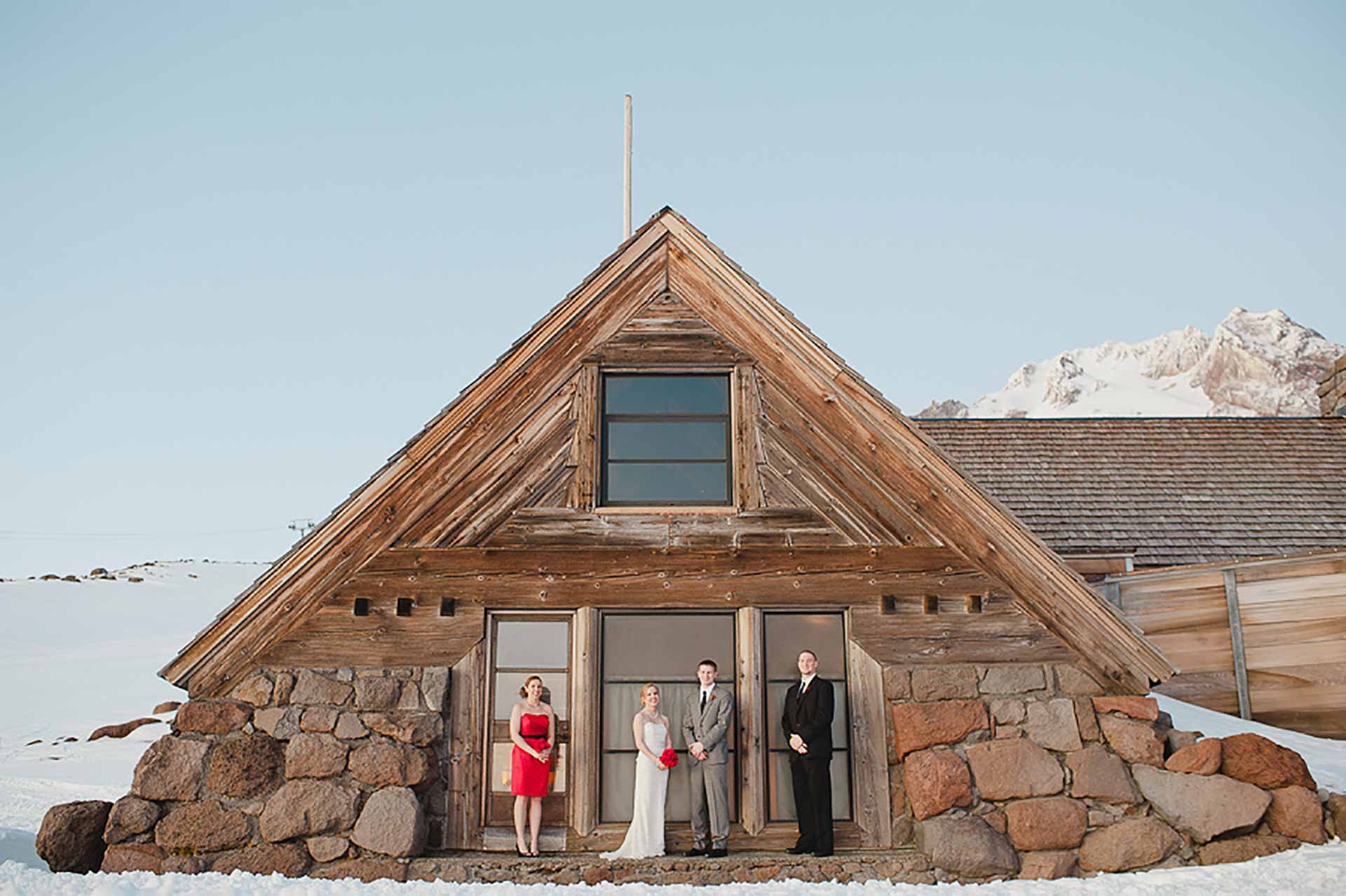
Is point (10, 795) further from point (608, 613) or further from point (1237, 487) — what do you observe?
point (1237, 487)

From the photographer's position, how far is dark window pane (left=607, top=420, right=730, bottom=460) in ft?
28.6

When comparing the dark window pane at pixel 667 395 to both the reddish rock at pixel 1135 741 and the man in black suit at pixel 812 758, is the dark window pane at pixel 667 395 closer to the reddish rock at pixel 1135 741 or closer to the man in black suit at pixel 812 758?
the man in black suit at pixel 812 758

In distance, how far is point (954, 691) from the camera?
7941 mm

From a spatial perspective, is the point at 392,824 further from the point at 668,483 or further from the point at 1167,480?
the point at 1167,480

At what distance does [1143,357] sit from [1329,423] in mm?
76545

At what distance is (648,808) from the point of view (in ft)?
25.6

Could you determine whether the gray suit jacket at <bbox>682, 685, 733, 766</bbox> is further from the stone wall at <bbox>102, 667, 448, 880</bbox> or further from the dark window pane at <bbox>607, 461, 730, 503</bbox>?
the stone wall at <bbox>102, 667, 448, 880</bbox>

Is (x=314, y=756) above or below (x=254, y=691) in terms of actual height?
below

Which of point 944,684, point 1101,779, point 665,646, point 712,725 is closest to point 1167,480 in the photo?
point 1101,779

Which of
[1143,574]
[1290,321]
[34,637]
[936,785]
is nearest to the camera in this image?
[936,785]

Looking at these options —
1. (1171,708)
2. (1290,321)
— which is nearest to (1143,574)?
(1171,708)

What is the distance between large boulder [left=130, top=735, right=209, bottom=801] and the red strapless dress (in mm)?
2206

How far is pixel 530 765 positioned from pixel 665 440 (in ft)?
8.95

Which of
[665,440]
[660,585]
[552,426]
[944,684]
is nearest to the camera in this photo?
[944,684]
